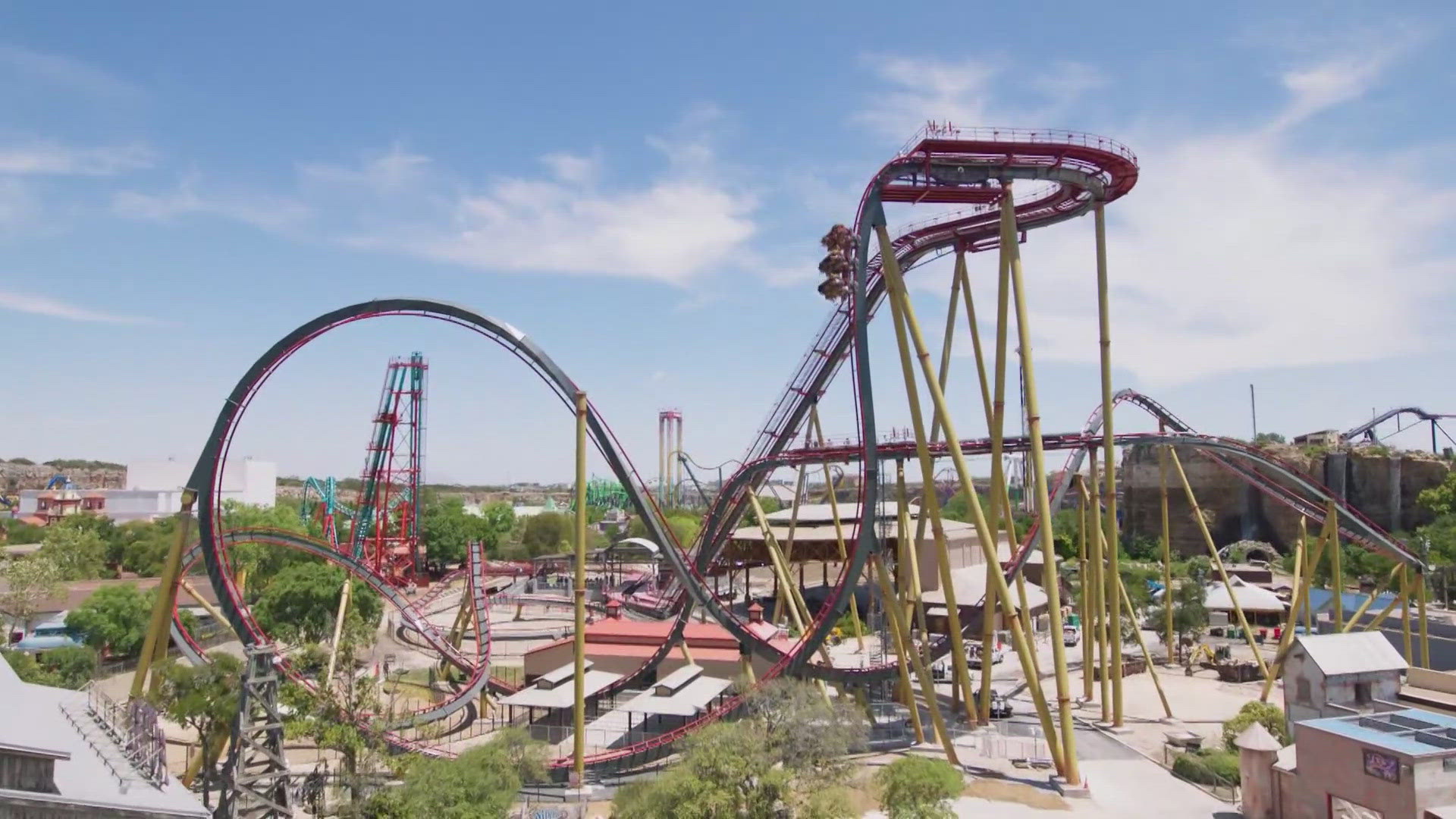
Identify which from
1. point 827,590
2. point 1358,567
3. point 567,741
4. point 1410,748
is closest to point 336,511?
point 827,590

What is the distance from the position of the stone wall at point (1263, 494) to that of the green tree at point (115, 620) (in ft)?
189

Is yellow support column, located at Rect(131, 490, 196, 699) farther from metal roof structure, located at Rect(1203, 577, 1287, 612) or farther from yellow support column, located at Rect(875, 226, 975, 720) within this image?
metal roof structure, located at Rect(1203, 577, 1287, 612)

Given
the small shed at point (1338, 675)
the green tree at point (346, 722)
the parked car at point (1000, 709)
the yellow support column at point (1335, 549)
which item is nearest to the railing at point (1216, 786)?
the small shed at point (1338, 675)

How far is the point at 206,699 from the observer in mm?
19641

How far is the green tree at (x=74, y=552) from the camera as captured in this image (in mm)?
50844

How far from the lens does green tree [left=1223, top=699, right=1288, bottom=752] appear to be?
2412 centimetres

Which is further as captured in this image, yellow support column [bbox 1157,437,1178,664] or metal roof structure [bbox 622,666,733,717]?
yellow support column [bbox 1157,437,1178,664]

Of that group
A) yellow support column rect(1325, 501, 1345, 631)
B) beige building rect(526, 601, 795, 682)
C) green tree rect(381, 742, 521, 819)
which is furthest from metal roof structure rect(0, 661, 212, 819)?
yellow support column rect(1325, 501, 1345, 631)

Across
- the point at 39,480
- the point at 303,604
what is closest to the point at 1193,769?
the point at 303,604

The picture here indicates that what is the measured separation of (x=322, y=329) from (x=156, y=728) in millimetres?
9605

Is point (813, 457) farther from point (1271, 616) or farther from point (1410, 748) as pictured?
point (1271, 616)

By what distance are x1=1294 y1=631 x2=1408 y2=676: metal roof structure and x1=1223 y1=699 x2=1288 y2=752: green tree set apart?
7.80 ft

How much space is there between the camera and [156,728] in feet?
57.0

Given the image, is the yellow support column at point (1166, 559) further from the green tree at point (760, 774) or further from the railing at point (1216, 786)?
the green tree at point (760, 774)
